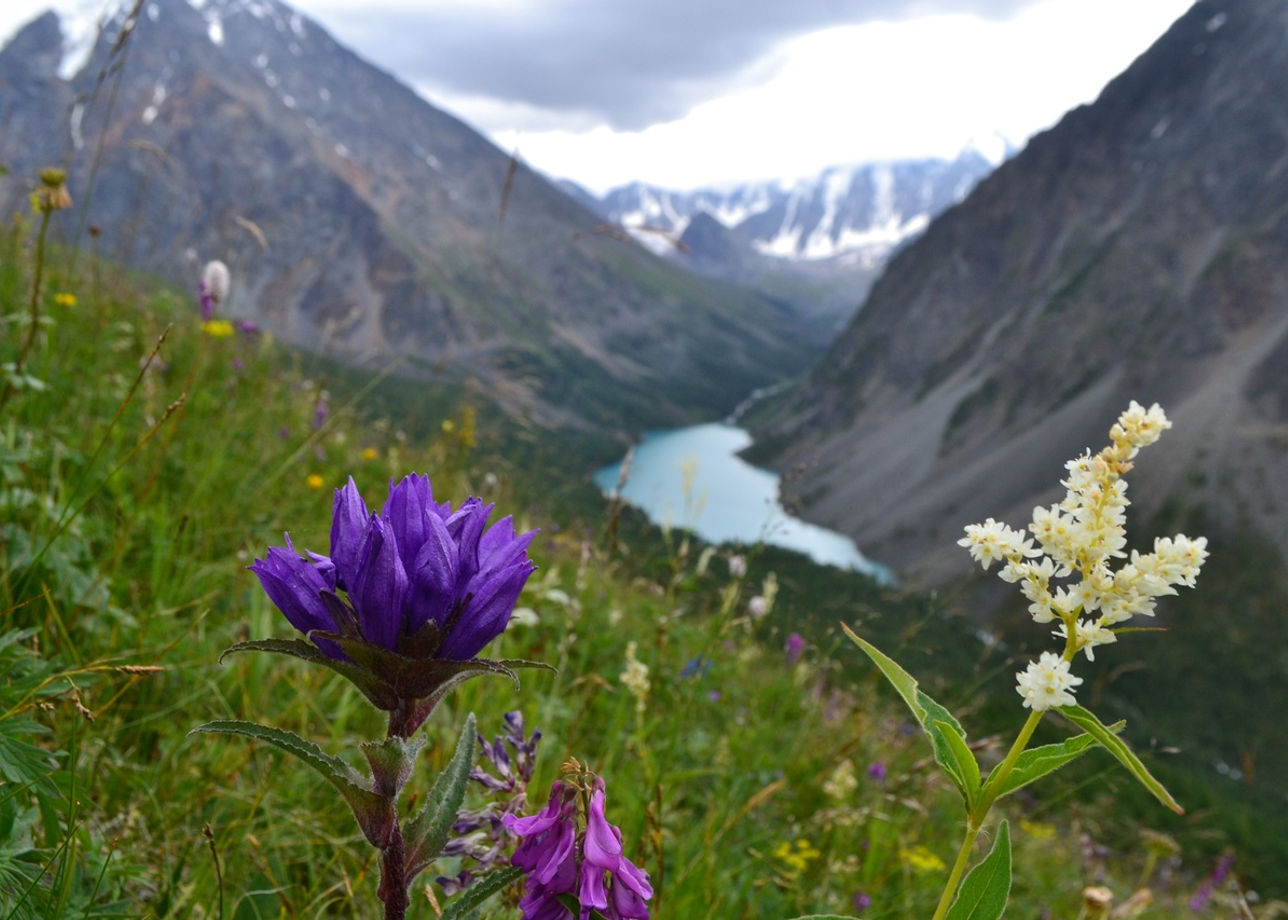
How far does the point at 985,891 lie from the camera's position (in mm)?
1241

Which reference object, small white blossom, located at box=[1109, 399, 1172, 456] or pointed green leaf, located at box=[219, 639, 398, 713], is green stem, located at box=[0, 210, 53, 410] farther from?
small white blossom, located at box=[1109, 399, 1172, 456]

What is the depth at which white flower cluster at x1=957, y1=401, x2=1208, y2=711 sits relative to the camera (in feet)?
3.70

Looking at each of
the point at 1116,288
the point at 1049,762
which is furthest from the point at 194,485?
the point at 1116,288

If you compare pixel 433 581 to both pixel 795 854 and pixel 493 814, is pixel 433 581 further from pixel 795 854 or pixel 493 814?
pixel 795 854

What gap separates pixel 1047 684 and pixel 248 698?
106 inches

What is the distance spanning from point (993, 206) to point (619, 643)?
448ft

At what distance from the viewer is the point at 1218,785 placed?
1734 inches

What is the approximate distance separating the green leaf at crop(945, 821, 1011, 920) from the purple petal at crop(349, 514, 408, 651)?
0.94 metres

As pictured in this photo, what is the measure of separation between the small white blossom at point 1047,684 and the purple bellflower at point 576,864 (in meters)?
0.63

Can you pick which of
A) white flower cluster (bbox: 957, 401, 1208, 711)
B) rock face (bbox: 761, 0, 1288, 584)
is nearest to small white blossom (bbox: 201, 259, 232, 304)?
white flower cluster (bbox: 957, 401, 1208, 711)

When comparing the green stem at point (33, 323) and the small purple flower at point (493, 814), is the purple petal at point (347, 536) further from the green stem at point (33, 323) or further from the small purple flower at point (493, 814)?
the green stem at point (33, 323)

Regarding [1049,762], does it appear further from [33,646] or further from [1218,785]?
[1218,785]

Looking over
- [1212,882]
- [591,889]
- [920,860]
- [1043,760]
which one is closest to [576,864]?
[591,889]

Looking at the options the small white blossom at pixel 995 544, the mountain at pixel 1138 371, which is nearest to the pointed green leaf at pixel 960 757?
the small white blossom at pixel 995 544
